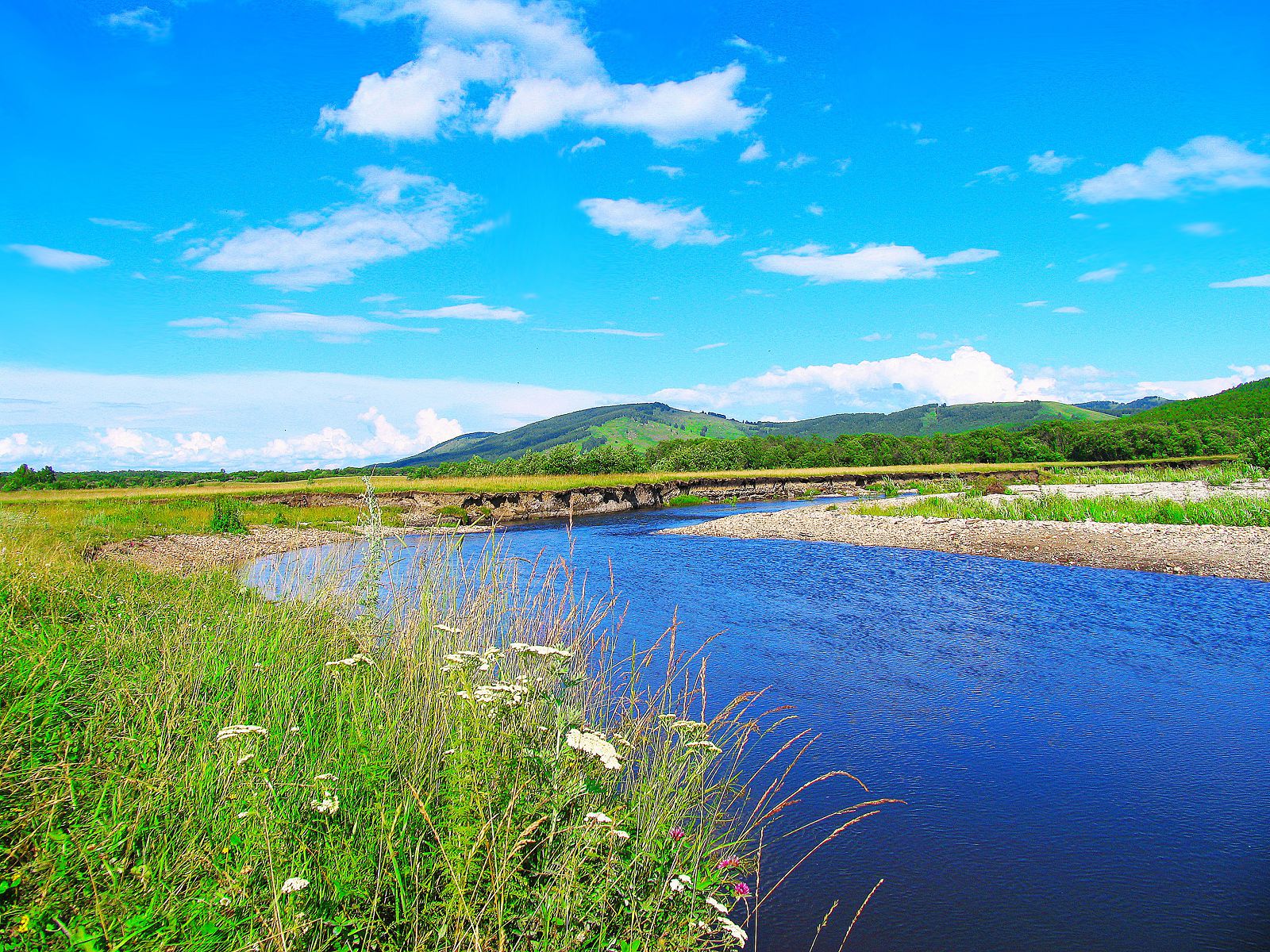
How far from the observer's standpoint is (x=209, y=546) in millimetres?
24938

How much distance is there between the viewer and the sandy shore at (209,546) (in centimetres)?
1831

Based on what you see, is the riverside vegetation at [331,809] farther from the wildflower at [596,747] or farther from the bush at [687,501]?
the bush at [687,501]

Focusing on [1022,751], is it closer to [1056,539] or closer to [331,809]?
[331,809]

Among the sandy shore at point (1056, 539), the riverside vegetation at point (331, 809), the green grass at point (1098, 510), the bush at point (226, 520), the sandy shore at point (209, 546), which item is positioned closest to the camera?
the riverside vegetation at point (331, 809)

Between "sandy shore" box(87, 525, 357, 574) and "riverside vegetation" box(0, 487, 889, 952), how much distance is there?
10249 millimetres

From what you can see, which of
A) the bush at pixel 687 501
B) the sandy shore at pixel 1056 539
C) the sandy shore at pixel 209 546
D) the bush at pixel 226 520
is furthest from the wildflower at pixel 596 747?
the bush at pixel 687 501

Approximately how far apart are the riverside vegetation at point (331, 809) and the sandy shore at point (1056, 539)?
69.1ft

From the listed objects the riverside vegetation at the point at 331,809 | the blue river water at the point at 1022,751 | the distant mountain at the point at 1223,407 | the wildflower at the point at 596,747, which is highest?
the distant mountain at the point at 1223,407

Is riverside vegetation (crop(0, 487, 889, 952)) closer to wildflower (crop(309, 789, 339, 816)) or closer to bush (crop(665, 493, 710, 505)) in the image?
wildflower (crop(309, 789, 339, 816))

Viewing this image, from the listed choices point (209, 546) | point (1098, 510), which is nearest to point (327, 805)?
point (209, 546)

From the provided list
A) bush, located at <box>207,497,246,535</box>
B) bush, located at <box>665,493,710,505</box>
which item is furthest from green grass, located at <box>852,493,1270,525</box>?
bush, located at <box>207,497,246,535</box>

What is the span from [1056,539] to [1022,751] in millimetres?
20565

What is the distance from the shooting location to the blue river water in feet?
18.3

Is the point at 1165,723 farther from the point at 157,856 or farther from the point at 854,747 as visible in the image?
the point at 157,856
